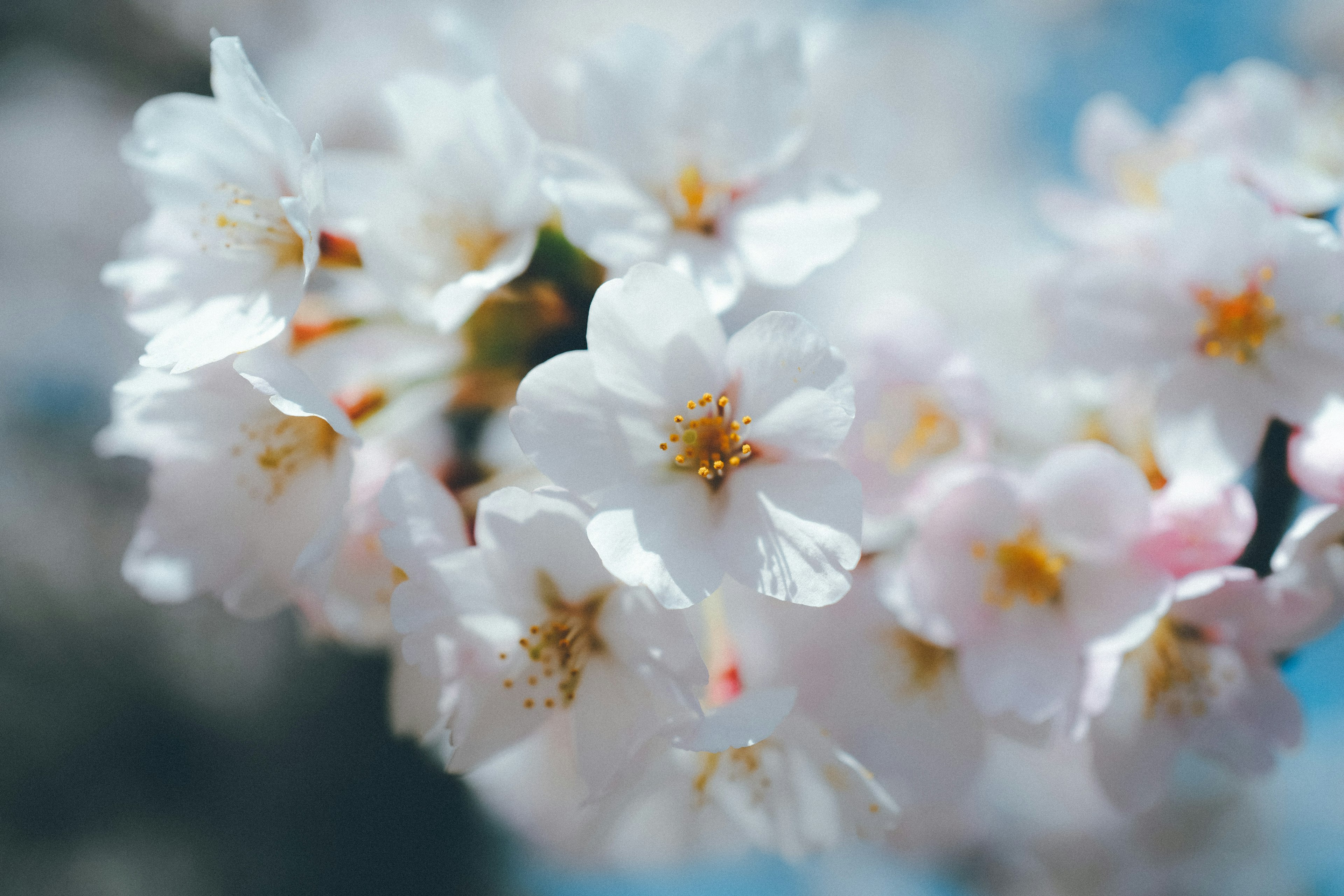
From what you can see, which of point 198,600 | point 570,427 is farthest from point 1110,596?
point 198,600

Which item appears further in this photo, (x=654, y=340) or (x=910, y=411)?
(x=910, y=411)

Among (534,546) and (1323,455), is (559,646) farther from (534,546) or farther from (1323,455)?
(1323,455)

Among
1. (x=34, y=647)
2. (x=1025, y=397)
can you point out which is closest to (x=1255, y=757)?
(x=1025, y=397)

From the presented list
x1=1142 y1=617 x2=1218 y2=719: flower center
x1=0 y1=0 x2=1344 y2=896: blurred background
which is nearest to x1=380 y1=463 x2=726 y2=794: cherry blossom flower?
x1=1142 y1=617 x2=1218 y2=719: flower center

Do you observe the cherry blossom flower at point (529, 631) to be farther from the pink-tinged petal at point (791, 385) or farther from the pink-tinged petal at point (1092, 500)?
the pink-tinged petal at point (1092, 500)

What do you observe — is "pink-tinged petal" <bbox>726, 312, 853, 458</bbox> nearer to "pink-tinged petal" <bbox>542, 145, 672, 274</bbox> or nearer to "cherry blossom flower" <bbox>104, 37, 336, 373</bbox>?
"pink-tinged petal" <bbox>542, 145, 672, 274</bbox>

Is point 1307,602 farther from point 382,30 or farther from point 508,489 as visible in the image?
point 382,30
